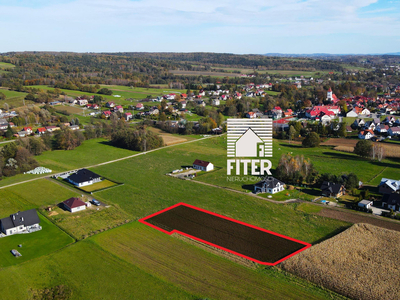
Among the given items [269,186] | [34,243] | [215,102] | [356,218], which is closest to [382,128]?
[269,186]

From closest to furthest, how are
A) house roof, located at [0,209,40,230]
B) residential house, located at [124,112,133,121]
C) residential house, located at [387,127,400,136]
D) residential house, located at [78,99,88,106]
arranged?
house roof, located at [0,209,40,230], residential house, located at [387,127,400,136], residential house, located at [124,112,133,121], residential house, located at [78,99,88,106]

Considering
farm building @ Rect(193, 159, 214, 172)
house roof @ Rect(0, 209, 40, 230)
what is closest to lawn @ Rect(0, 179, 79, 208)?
house roof @ Rect(0, 209, 40, 230)

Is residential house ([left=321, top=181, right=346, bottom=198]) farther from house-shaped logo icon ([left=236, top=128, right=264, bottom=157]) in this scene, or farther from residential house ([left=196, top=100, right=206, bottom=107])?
residential house ([left=196, top=100, right=206, bottom=107])

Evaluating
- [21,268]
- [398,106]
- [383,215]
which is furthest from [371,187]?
[398,106]

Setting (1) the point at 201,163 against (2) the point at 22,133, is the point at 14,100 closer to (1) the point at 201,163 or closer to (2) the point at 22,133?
(2) the point at 22,133

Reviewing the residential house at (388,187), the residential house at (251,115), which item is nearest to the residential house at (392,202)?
the residential house at (388,187)

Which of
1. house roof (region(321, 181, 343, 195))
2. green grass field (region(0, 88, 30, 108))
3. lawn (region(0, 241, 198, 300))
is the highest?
green grass field (region(0, 88, 30, 108))

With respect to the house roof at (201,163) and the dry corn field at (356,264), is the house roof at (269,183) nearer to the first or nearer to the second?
the house roof at (201,163)
